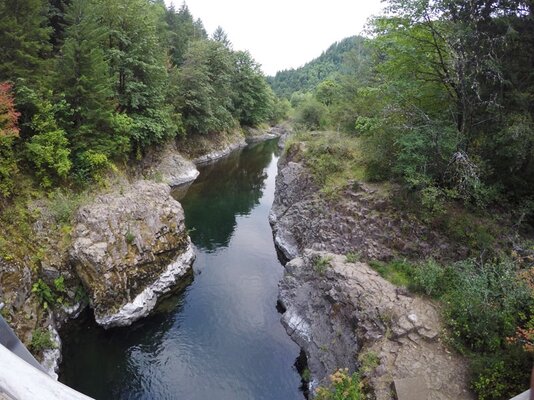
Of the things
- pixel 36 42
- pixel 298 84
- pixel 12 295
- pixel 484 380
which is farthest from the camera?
pixel 298 84

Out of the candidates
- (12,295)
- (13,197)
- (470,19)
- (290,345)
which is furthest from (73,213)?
(470,19)

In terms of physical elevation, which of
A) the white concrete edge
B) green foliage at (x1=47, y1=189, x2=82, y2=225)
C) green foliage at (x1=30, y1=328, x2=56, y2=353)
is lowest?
green foliage at (x1=30, y1=328, x2=56, y2=353)

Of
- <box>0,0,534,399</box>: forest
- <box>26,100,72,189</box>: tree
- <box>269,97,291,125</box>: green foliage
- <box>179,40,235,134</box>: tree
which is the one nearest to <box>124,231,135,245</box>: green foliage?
<box>0,0,534,399</box>: forest

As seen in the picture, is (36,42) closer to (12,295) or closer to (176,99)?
(12,295)

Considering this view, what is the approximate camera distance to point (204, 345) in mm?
12859

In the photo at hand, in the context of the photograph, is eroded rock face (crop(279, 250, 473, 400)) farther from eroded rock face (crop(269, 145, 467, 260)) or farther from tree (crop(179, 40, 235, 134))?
tree (crop(179, 40, 235, 134))

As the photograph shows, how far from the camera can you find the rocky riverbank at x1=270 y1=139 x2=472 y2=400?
905cm

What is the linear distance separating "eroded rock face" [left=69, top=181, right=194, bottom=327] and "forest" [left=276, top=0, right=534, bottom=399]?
9.19 metres

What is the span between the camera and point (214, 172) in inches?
1372

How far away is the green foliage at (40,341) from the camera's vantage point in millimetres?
10531

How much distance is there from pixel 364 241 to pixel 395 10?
31.5 ft

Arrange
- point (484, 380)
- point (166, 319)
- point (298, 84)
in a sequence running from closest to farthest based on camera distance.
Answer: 1. point (484, 380)
2. point (166, 319)
3. point (298, 84)

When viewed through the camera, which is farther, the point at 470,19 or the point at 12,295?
the point at 470,19

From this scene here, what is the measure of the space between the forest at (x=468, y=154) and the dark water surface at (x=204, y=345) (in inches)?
213
